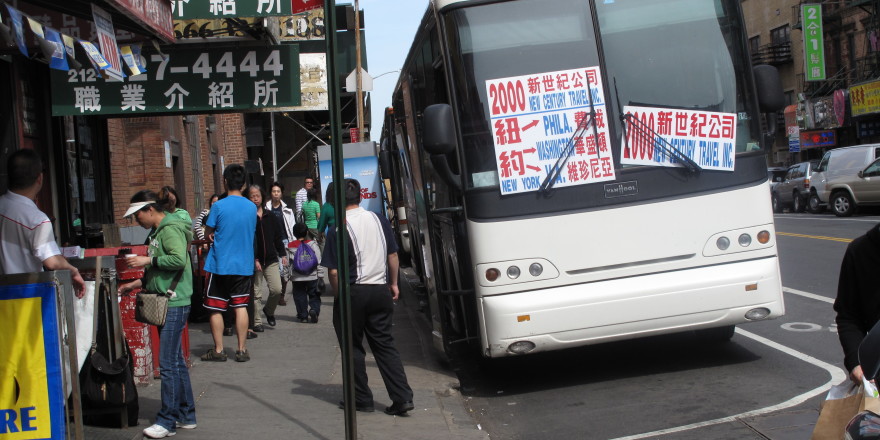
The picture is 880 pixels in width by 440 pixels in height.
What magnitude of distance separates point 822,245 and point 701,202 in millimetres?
11325

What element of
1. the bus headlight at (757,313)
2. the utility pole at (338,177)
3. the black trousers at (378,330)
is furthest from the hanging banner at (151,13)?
the bus headlight at (757,313)

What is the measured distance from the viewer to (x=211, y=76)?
9.33 meters

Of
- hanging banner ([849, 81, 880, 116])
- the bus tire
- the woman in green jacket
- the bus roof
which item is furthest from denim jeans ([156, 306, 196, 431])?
hanging banner ([849, 81, 880, 116])

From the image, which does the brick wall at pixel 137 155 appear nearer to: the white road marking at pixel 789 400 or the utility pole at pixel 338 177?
the utility pole at pixel 338 177

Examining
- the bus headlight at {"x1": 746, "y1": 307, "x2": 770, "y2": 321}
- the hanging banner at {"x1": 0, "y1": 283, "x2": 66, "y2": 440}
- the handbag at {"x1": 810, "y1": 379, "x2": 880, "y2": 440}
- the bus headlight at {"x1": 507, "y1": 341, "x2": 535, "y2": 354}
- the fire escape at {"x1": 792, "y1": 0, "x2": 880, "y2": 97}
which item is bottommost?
the bus headlight at {"x1": 507, "y1": 341, "x2": 535, "y2": 354}

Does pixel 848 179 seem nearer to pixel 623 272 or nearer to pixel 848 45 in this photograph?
pixel 848 45

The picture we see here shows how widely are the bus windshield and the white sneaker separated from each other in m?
2.99

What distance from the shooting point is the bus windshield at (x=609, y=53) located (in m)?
7.38

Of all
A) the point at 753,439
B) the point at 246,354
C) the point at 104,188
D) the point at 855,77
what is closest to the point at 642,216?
the point at 753,439

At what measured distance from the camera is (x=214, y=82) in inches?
367

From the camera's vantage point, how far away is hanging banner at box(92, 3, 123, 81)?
21.2ft

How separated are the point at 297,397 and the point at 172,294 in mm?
1705

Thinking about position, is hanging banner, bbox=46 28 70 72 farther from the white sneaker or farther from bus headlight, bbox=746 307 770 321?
bus headlight, bbox=746 307 770 321

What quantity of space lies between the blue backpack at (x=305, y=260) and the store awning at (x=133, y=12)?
4265 mm
